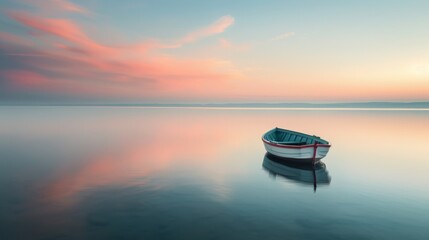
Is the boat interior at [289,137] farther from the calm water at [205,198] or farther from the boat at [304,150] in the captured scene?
the calm water at [205,198]

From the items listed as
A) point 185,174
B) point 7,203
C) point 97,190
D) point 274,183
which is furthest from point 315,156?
point 7,203

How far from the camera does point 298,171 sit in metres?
24.3

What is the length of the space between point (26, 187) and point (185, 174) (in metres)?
12.3

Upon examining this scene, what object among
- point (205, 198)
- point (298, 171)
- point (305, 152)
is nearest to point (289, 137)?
point (305, 152)

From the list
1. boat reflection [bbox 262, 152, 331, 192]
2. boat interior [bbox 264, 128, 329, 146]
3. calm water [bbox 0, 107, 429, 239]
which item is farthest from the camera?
boat interior [bbox 264, 128, 329, 146]

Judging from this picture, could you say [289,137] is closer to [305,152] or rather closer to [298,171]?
[305,152]

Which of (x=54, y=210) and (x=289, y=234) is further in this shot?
(x=54, y=210)

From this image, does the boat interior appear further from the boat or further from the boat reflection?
the boat reflection

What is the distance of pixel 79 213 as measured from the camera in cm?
1391

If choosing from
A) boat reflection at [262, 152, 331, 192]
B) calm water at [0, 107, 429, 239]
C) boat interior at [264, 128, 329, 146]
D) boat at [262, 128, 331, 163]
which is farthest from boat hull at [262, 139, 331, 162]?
boat interior at [264, 128, 329, 146]

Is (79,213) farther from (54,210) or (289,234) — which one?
(289,234)

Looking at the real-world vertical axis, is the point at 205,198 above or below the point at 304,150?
below

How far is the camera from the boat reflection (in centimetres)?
2182

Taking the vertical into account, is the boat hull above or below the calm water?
above
